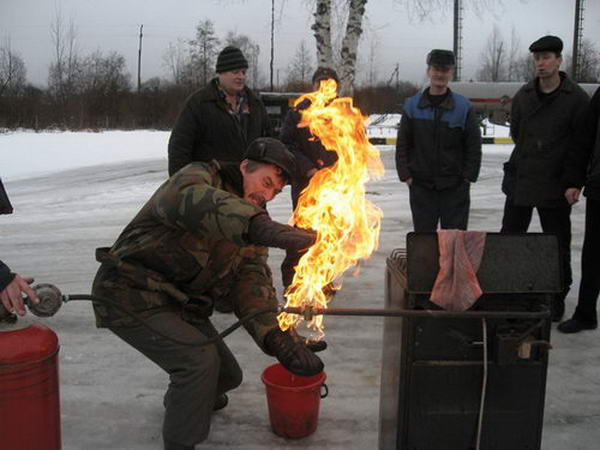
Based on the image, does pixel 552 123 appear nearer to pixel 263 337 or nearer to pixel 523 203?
pixel 523 203

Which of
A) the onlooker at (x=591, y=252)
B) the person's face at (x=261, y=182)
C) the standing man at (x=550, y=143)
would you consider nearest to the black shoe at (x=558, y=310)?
the standing man at (x=550, y=143)

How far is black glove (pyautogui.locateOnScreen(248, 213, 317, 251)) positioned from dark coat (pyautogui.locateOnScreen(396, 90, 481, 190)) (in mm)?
2658

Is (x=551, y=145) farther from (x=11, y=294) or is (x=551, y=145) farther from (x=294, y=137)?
(x=11, y=294)

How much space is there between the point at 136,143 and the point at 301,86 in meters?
26.2

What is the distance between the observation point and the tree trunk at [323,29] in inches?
459

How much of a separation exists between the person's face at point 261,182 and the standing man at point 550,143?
2.41 m

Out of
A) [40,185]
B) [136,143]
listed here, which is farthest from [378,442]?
[136,143]

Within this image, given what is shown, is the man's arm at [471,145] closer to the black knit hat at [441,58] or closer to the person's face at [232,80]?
the black knit hat at [441,58]

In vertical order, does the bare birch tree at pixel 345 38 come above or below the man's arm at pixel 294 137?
above

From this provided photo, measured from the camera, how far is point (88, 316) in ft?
15.4

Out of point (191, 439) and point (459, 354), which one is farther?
point (191, 439)

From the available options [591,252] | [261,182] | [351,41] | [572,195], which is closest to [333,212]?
[261,182]

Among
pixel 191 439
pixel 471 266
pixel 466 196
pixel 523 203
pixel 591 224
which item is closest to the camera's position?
pixel 471 266

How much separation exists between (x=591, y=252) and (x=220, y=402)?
9.40ft
